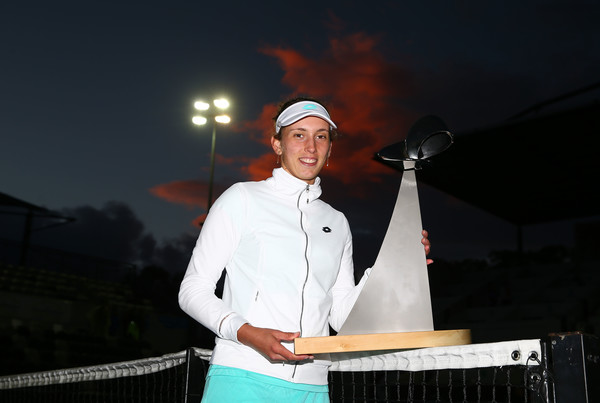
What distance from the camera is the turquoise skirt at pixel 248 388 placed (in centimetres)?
221

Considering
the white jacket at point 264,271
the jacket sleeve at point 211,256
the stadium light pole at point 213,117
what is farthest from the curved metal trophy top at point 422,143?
the stadium light pole at point 213,117

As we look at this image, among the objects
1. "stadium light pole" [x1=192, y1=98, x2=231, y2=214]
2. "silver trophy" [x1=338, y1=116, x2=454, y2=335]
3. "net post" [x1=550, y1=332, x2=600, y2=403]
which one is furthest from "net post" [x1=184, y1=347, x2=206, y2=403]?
"stadium light pole" [x1=192, y1=98, x2=231, y2=214]

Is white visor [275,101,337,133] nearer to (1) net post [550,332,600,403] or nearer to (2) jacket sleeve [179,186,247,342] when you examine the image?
(2) jacket sleeve [179,186,247,342]

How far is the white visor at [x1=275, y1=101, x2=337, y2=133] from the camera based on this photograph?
2.45 metres

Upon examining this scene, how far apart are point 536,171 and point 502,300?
5.81 m

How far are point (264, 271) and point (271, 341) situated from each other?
39 cm

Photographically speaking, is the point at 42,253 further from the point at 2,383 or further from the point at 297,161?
the point at 297,161

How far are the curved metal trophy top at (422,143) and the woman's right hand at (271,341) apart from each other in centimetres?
80

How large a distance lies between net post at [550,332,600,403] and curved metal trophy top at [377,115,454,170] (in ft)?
2.66

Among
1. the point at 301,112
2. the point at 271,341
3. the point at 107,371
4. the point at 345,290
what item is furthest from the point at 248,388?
the point at 107,371

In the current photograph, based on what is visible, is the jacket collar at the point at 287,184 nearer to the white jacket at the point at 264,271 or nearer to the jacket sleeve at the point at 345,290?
the white jacket at the point at 264,271

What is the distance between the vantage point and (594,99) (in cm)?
1496

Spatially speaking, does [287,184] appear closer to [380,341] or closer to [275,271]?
[275,271]

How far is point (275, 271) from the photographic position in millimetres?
2309
